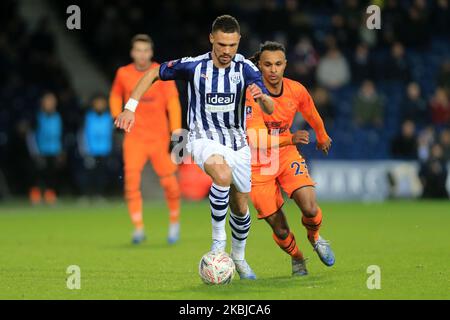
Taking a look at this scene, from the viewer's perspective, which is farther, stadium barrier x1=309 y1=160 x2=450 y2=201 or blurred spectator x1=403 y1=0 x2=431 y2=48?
blurred spectator x1=403 y1=0 x2=431 y2=48

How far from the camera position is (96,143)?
61.5 feet

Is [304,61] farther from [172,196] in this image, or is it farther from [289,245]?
[289,245]

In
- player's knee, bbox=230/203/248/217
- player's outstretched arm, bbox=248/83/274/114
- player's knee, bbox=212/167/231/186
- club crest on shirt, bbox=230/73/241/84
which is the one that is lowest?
player's knee, bbox=230/203/248/217

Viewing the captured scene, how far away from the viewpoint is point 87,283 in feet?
27.9

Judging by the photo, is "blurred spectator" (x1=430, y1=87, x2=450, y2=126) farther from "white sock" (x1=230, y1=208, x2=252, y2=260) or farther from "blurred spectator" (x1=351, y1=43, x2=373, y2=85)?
"white sock" (x1=230, y1=208, x2=252, y2=260)

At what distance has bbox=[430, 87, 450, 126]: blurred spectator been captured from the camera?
851 inches

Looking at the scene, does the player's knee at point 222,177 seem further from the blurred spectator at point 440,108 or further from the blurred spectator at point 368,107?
the blurred spectator at point 440,108

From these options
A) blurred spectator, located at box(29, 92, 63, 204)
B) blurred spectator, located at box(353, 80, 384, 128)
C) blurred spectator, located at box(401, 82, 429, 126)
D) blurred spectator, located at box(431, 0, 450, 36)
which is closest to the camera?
blurred spectator, located at box(29, 92, 63, 204)

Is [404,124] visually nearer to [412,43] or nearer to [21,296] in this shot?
[412,43]

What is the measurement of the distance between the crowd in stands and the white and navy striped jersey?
397 inches

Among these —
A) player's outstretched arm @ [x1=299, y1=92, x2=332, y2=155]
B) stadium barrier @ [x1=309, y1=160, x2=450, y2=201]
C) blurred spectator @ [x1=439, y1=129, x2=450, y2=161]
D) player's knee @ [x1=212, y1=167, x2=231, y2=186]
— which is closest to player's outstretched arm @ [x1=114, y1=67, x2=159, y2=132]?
player's knee @ [x1=212, y1=167, x2=231, y2=186]

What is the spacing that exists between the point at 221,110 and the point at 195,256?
2589 mm

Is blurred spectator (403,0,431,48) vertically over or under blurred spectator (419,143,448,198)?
over
